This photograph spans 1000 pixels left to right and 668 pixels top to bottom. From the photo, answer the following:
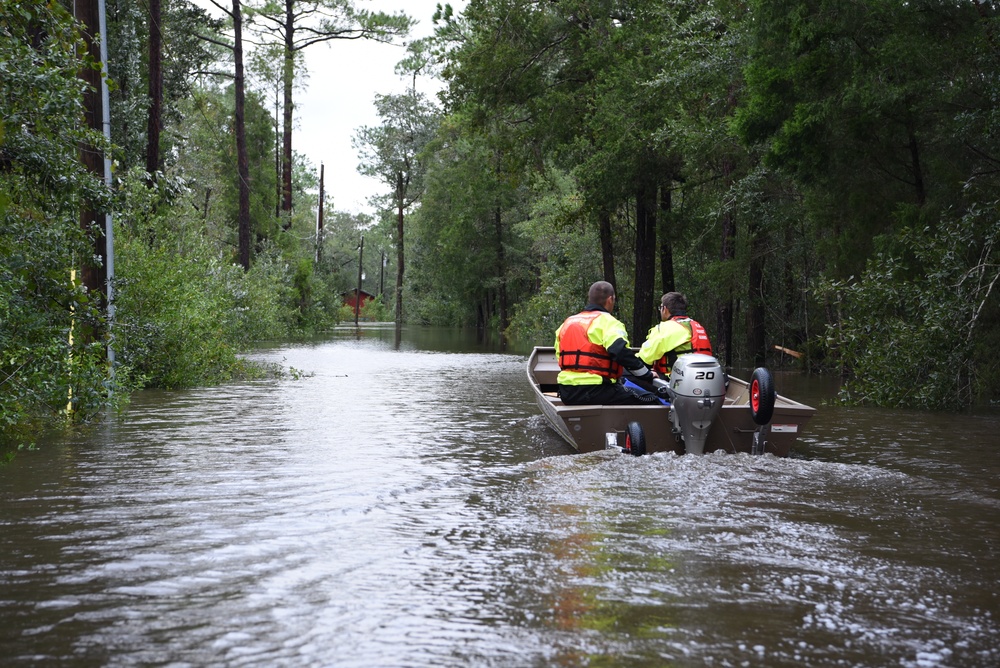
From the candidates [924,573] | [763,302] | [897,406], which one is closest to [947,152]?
[897,406]

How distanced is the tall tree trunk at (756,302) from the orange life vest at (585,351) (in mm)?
13211

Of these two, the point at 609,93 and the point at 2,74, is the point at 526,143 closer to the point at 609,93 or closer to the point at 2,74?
the point at 609,93

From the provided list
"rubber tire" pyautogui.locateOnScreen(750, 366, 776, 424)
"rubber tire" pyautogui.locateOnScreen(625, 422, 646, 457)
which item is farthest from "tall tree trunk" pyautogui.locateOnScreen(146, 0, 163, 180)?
"rubber tire" pyautogui.locateOnScreen(750, 366, 776, 424)

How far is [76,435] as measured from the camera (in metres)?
12.3

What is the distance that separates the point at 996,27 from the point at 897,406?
5.49 metres

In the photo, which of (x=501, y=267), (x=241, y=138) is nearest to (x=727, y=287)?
(x=241, y=138)

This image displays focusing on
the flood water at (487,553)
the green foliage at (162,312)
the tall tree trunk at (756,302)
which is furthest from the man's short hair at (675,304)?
the tall tree trunk at (756,302)

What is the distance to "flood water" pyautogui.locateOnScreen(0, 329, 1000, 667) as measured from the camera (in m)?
5.00

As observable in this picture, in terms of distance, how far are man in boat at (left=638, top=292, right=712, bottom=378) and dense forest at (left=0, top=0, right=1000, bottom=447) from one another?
4494 millimetres

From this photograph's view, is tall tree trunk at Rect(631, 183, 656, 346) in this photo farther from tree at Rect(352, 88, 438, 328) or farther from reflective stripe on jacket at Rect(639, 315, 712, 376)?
tree at Rect(352, 88, 438, 328)

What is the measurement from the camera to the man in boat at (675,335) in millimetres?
11523

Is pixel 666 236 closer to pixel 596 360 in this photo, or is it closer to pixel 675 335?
pixel 675 335

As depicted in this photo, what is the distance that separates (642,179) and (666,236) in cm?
228

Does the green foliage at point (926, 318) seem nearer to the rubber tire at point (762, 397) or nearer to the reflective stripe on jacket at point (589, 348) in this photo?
the rubber tire at point (762, 397)
